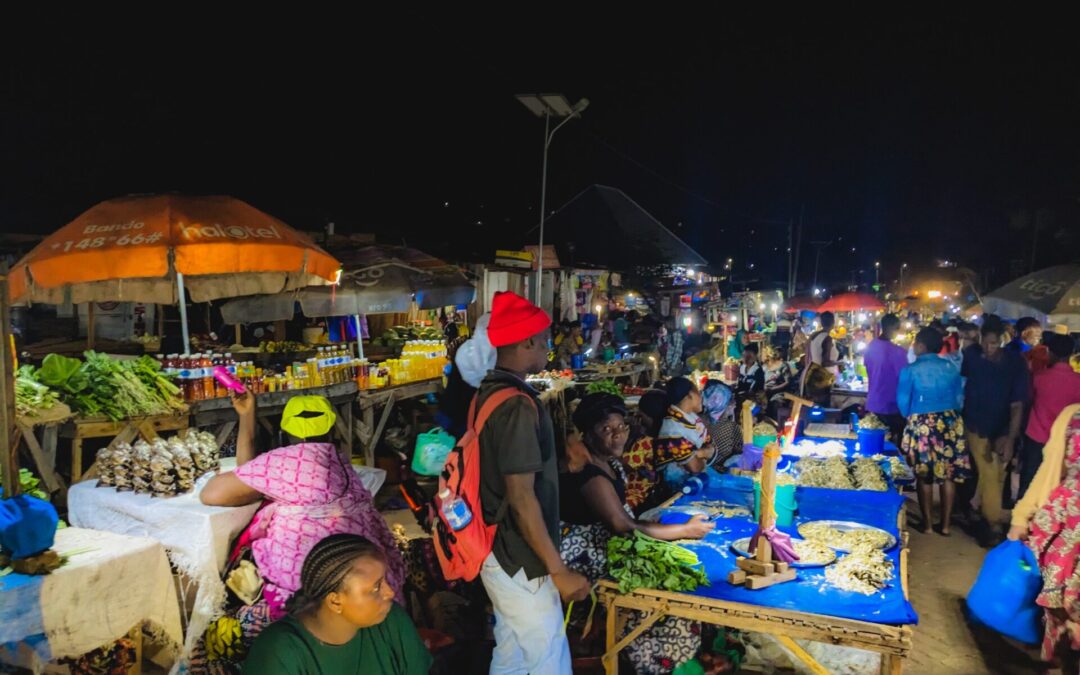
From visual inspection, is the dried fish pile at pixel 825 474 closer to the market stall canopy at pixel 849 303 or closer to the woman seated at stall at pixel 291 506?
the woman seated at stall at pixel 291 506

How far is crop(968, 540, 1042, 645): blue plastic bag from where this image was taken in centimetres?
429

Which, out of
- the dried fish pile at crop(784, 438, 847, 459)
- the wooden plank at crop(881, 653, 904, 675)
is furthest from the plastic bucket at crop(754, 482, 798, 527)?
the dried fish pile at crop(784, 438, 847, 459)

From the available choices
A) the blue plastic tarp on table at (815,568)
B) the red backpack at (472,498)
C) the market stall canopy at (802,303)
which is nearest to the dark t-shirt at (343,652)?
the red backpack at (472,498)

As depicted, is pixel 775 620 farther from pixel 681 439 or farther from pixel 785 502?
pixel 681 439

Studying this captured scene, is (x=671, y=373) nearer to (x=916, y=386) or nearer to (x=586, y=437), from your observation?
(x=916, y=386)

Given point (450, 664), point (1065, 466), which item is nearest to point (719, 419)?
point (1065, 466)

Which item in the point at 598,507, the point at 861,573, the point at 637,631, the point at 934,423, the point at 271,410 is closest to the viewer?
the point at 861,573

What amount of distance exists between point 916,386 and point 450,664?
223 inches

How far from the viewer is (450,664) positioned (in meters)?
4.04

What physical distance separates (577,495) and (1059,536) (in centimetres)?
298

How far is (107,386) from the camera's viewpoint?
5.75 meters

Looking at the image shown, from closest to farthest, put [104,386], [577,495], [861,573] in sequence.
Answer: [861,573], [577,495], [104,386]

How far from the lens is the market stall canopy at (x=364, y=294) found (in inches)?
301

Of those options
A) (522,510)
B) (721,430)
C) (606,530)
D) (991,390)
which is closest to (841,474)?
(721,430)
